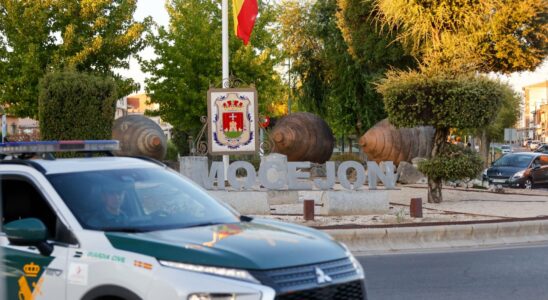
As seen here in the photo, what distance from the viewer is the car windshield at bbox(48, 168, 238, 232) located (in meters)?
6.14

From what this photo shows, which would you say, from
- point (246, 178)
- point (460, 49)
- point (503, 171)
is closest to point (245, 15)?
point (460, 49)

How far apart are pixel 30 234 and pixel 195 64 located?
138 feet

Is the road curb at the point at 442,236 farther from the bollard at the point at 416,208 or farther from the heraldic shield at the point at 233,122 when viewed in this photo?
the heraldic shield at the point at 233,122

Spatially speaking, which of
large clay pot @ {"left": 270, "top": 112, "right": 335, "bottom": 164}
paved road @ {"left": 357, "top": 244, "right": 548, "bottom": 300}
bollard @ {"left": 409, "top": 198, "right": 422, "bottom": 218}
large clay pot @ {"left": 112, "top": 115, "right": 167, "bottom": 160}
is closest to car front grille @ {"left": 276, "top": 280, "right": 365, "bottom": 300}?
paved road @ {"left": 357, "top": 244, "right": 548, "bottom": 300}

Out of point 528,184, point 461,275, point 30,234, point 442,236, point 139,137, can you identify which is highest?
point 139,137

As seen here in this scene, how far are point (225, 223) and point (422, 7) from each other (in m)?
21.8

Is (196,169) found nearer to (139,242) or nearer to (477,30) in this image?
(139,242)

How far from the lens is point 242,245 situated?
5469 millimetres

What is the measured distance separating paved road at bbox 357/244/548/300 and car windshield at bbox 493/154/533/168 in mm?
18341

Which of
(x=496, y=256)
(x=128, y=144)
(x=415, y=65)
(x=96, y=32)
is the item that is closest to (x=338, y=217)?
(x=496, y=256)

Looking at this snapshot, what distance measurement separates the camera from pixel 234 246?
5.44 meters

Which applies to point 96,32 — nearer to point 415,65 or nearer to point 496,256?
point 415,65

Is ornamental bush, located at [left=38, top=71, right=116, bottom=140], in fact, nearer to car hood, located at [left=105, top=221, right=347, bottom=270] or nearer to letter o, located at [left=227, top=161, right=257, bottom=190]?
letter o, located at [left=227, top=161, right=257, bottom=190]

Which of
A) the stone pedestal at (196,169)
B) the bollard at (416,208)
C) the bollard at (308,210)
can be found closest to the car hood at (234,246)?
the bollard at (308,210)
